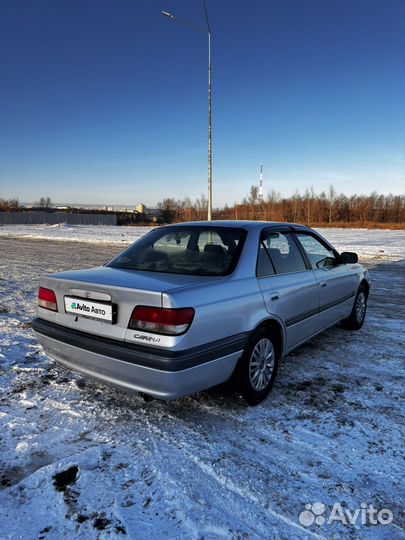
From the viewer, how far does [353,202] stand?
83125mm

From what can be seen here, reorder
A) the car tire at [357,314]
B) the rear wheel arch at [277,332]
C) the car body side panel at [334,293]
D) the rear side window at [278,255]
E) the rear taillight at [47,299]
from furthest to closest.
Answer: the car tire at [357,314]
the car body side panel at [334,293]
the rear side window at [278,255]
the rear wheel arch at [277,332]
the rear taillight at [47,299]

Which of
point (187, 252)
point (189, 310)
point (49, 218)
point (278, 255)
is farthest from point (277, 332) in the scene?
point (49, 218)

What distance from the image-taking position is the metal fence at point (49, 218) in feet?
201

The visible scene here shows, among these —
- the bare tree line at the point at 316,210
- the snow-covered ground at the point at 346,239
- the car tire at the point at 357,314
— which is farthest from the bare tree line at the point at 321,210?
the car tire at the point at 357,314

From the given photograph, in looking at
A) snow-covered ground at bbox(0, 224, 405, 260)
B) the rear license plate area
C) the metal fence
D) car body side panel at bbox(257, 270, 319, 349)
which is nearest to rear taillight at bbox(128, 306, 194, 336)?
the rear license plate area

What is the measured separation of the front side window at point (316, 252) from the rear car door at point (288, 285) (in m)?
0.23

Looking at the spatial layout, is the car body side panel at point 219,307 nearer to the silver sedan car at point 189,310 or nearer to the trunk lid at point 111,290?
the silver sedan car at point 189,310

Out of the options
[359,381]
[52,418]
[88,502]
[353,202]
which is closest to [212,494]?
[88,502]

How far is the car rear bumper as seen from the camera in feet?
8.26

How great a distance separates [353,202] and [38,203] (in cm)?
8073

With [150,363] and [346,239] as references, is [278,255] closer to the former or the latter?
[150,363]

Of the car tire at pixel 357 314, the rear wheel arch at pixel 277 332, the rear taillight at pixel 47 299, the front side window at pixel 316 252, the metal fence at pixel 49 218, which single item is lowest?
the car tire at pixel 357 314

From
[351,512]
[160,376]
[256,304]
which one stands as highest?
[256,304]

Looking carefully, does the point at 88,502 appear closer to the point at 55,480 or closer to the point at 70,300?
the point at 55,480
